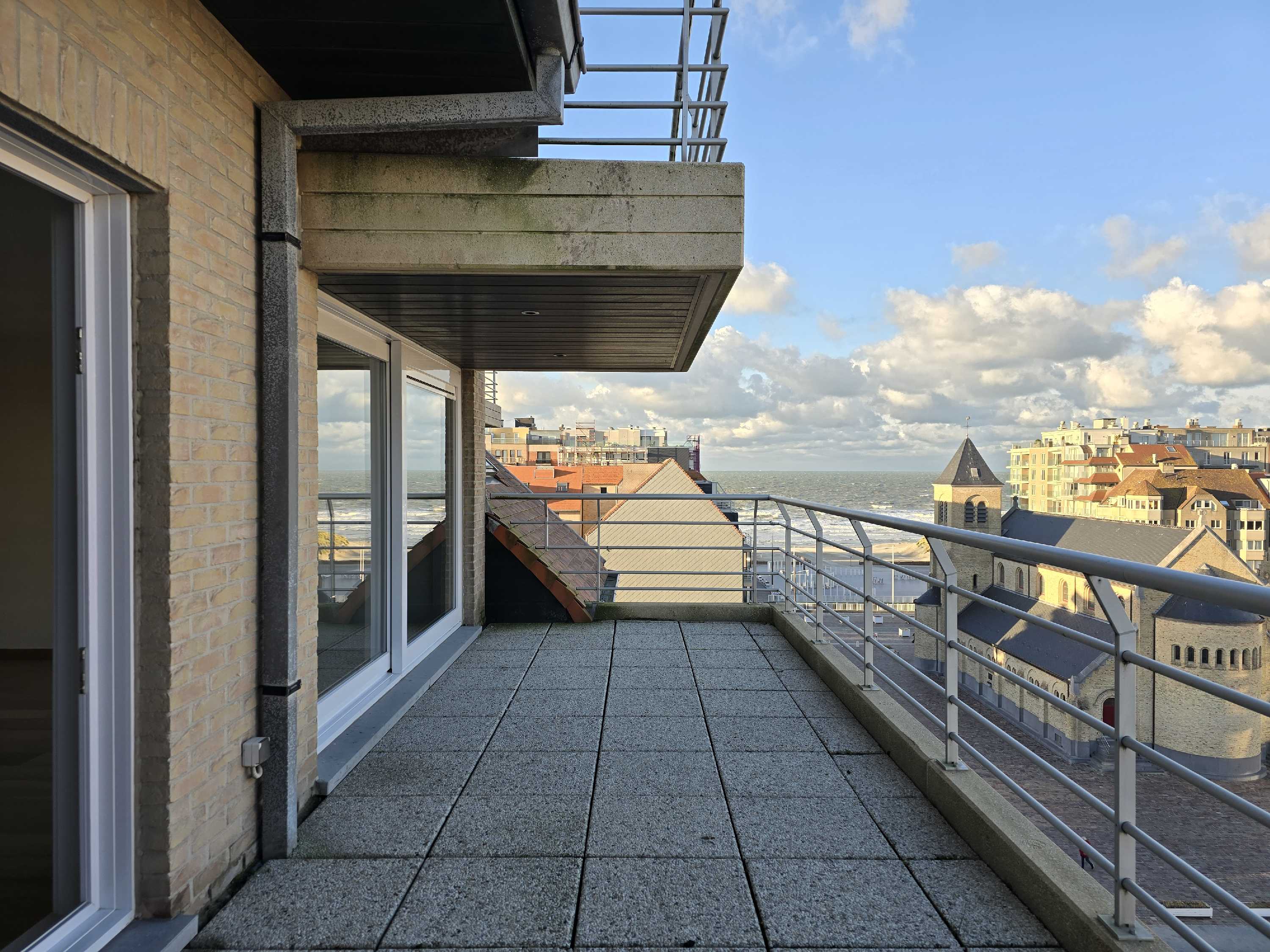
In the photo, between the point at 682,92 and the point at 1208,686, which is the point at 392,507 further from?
the point at 1208,686

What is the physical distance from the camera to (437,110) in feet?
8.37

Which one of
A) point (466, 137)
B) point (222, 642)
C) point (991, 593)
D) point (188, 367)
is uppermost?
Result: point (466, 137)

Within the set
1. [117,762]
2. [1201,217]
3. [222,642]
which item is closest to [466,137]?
[222,642]

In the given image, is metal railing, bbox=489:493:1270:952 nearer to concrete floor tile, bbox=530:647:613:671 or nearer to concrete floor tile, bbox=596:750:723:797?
concrete floor tile, bbox=596:750:723:797

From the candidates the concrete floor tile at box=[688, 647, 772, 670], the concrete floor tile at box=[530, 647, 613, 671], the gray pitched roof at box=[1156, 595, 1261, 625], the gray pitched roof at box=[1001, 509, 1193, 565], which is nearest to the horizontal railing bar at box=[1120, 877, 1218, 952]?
the concrete floor tile at box=[688, 647, 772, 670]

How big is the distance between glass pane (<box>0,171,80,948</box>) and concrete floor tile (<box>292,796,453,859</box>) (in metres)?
0.73

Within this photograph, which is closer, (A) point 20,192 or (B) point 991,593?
(A) point 20,192

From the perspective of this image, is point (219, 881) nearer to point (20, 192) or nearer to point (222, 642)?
point (222, 642)

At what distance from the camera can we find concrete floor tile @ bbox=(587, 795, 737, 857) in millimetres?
2492

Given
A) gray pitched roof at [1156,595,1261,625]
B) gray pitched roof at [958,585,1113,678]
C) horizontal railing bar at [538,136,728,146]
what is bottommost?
gray pitched roof at [958,585,1113,678]

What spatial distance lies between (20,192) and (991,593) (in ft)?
169

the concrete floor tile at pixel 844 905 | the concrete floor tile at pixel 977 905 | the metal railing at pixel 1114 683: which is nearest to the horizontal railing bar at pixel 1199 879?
the metal railing at pixel 1114 683

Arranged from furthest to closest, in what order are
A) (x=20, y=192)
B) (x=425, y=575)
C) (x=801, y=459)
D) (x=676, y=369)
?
(x=801, y=459) < (x=676, y=369) < (x=425, y=575) < (x=20, y=192)

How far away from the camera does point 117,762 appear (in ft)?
6.52
